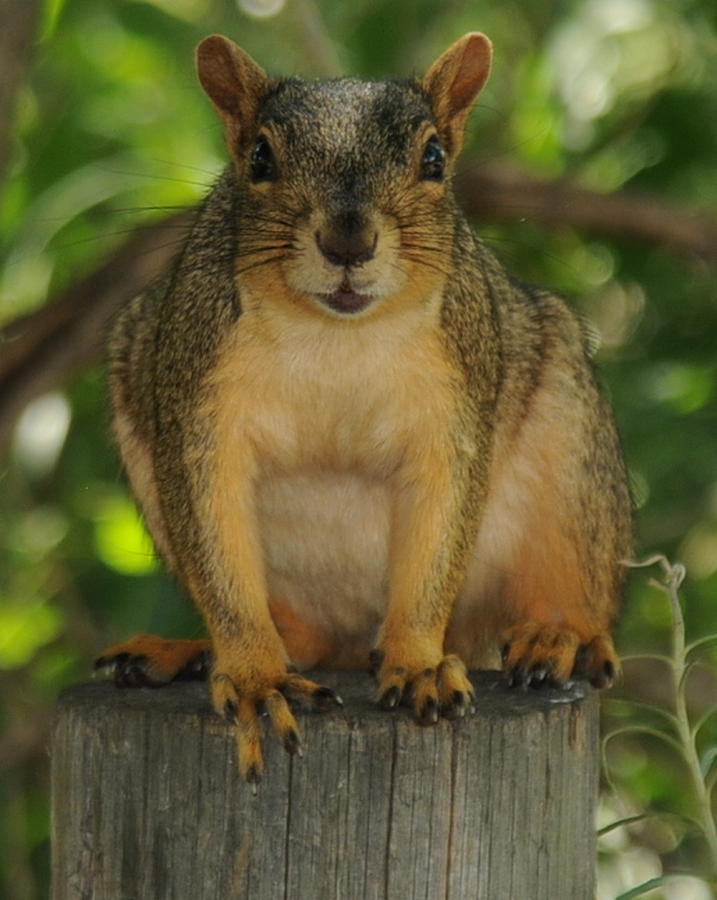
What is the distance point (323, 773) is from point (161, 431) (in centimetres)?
78

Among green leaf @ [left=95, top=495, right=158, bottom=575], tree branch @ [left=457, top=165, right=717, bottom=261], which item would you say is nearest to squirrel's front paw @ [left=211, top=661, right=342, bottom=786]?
green leaf @ [left=95, top=495, right=158, bottom=575]

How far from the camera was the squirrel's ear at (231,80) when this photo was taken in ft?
8.72

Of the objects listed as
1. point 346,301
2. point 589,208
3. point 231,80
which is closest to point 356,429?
point 346,301

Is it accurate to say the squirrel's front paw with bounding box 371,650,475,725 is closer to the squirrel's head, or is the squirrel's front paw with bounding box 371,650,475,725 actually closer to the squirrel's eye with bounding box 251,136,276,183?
the squirrel's head

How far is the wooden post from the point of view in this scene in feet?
6.67

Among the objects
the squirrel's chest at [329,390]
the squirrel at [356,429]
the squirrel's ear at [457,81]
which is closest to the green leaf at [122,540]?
the squirrel at [356,429]

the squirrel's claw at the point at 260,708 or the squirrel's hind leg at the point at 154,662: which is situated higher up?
the squirrel's claw at the point at 260,708

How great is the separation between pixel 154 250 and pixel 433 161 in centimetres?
121

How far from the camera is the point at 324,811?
204 cm

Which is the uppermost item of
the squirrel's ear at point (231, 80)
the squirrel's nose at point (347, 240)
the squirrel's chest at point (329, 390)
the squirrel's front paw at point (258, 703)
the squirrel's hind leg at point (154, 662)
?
the squirrel's ear at point (231, 80)

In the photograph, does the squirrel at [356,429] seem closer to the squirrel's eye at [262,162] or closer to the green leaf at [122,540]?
the squirrel's eye at [262,162]

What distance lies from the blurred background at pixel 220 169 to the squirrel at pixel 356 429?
0.70 m

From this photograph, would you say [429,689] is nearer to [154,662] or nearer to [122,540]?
[154,662]

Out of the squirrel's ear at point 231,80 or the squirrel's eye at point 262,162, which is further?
the squirrel's ear at point 231,80
